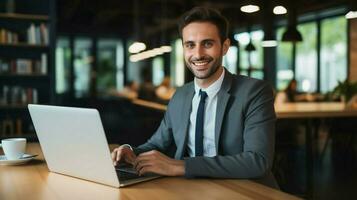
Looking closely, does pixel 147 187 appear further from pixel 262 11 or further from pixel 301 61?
pixel 301 61

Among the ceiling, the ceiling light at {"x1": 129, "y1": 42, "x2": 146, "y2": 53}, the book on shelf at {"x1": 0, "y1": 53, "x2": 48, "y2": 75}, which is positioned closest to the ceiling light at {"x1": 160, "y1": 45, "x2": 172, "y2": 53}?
the ceiling

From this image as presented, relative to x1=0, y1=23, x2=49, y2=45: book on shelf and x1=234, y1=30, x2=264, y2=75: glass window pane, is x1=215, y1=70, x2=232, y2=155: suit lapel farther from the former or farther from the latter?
x1=234, y1=30, x2=264, y2=75: glass window pane

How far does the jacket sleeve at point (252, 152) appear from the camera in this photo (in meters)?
1.54

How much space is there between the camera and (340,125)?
5422mm

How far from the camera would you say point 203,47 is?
6.10ft

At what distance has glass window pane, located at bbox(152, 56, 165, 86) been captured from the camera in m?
10.1

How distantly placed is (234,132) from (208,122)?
5.2 inches

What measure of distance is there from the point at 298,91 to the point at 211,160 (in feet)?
30.5

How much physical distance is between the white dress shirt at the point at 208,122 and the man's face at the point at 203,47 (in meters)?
0.06

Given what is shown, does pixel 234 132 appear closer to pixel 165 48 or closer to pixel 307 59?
pixel 165 48

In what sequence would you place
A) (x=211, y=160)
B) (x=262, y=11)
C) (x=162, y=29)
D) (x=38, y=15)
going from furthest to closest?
(x=162, y=29)
(x=262, y=11)
(x=38, y=15)
(x=211, y=160)

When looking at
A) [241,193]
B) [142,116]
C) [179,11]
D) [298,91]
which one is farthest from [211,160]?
[298,91]

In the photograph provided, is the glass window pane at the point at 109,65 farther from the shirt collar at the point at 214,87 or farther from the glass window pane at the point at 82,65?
the shirt collar at the point at 214,87

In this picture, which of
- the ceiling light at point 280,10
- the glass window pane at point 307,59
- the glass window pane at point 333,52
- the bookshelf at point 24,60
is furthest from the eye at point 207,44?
the glass window pane at point 307,59
